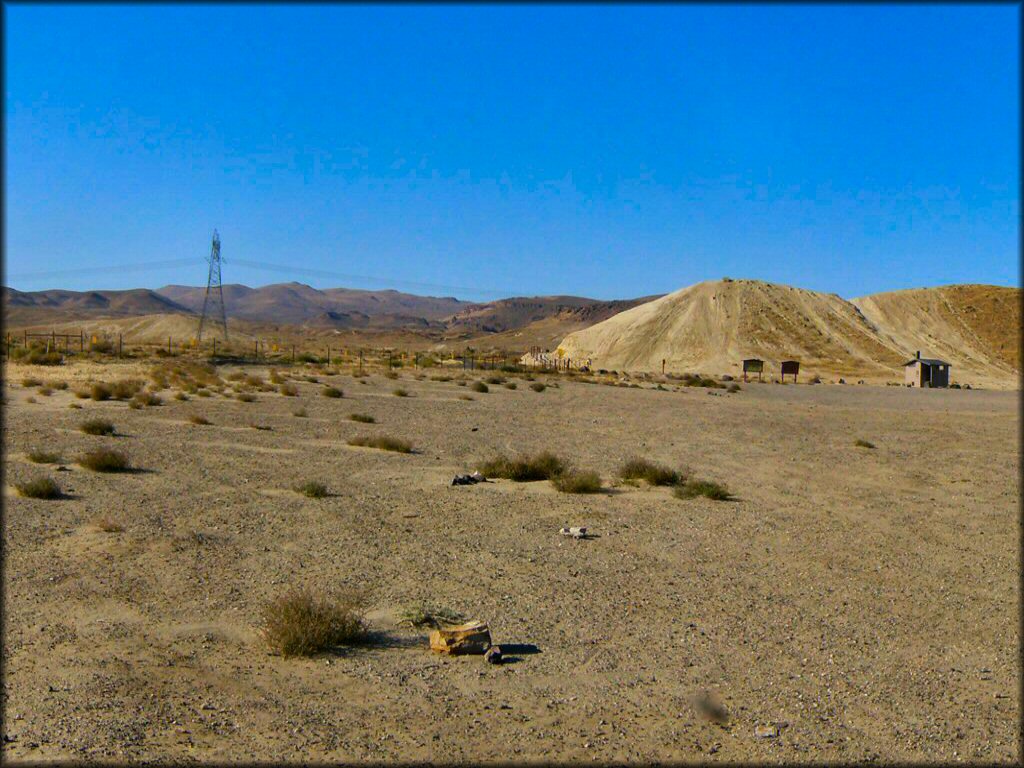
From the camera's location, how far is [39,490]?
15.8 meters

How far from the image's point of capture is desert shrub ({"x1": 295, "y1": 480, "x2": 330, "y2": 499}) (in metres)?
17.0

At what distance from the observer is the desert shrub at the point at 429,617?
10031mm

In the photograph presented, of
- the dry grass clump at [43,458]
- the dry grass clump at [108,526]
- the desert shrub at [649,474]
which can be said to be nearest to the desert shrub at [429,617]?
the dry grass clump at [108,526]

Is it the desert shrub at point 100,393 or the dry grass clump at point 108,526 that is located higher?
the desert shrub at point 100,393

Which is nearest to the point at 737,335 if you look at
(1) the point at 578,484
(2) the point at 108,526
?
(1) the point at 578,484

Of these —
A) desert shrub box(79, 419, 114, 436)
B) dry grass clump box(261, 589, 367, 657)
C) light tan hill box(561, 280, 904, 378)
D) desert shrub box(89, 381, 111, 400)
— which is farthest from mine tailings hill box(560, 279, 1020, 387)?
dry grass clump box(261, 589, 367, 657)

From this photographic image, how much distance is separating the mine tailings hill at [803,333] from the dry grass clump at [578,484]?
7345 centimetres

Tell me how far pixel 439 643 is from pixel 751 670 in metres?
3.08

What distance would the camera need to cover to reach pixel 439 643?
9.13 m

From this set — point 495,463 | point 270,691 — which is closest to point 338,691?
point 270,691

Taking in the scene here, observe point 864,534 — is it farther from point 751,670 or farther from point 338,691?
point 338,691

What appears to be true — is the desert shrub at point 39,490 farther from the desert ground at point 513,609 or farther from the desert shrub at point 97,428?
the desert shrub at point 97,428

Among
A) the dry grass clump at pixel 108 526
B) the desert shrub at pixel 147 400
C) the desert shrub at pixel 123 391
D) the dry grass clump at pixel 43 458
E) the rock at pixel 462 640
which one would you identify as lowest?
the rock at pixel 462 640

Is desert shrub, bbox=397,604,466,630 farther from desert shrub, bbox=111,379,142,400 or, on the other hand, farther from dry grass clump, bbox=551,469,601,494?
desert shrub, bbox=111,379,142,400
